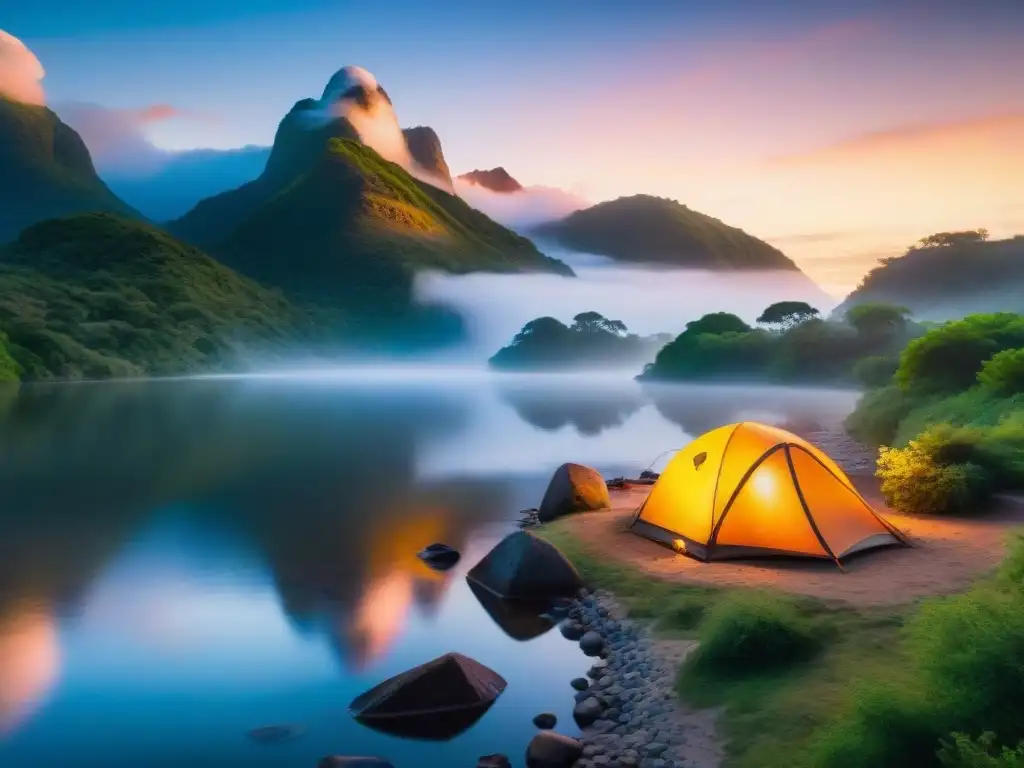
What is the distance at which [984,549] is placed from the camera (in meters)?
16.0

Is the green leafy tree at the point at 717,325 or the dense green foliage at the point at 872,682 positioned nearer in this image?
the dense green foliage at the point at 872,682

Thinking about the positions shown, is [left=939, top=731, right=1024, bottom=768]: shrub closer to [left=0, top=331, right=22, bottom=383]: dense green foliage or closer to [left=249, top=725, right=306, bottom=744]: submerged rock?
[left=249, top=725, right=306, bottom=744]: submerged rock

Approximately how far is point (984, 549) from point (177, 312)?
184228 millimetres

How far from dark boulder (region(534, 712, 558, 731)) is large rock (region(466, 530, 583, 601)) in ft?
16.2

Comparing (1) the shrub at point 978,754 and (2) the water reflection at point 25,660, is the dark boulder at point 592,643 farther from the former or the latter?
(2) the water reflection at point 25,660

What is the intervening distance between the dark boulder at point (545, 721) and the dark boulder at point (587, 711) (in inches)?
12.1

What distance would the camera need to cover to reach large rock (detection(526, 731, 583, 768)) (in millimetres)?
9438

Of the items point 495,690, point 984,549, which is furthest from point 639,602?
point 984,549

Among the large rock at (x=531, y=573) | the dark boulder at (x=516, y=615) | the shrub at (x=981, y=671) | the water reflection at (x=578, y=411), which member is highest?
the shrub at (x=981, y=671)

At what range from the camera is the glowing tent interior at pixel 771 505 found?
1588 cm

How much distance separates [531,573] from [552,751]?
646 centimetres

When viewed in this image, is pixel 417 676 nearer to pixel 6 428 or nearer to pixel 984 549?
pixel 984 549

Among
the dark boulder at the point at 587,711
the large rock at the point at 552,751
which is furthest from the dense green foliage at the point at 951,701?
the dark boulder at the point at 587,711

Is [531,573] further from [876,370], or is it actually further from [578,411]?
[876,370]
